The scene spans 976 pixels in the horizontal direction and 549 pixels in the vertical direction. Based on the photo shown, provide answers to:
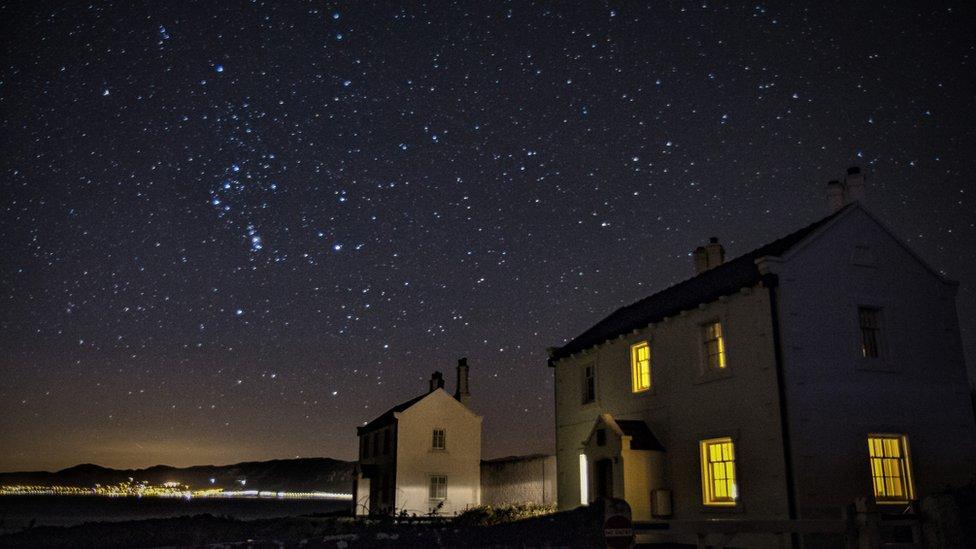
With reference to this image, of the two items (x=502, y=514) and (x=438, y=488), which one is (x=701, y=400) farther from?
(x=438, y=488)

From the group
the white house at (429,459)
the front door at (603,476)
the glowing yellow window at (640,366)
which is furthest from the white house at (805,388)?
the white house at (429,459)

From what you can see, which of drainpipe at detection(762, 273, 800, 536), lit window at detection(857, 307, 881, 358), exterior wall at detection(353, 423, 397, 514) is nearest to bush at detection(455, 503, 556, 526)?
exterior wall at detection(353, 423, 397, 514)

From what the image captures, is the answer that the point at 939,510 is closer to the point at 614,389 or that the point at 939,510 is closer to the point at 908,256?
the point at 908,256

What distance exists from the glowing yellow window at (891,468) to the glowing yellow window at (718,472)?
2915mm

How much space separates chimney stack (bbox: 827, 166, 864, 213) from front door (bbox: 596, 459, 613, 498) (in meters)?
8.94

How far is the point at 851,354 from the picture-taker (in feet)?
53.6


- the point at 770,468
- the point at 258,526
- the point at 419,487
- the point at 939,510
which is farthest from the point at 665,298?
the point at 258,526

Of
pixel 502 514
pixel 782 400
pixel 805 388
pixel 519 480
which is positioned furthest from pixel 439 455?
pixel 805 388

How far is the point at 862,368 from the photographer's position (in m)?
16.3

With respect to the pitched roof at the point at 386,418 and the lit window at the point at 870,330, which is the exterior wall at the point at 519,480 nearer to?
the pitched roof at the point at 386,418

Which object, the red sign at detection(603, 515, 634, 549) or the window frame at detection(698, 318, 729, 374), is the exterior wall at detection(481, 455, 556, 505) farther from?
the red sign at detection(603, 515, 634, 549)

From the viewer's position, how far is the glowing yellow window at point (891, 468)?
1571 cm

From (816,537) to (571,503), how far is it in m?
9.55

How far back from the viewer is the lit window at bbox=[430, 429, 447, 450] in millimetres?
39438
